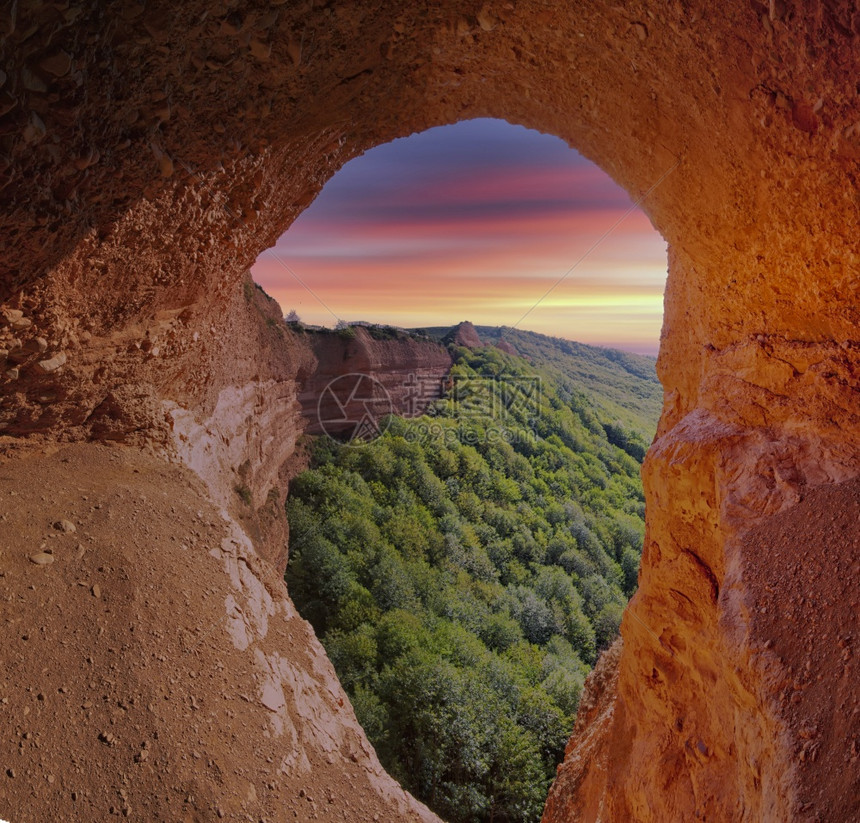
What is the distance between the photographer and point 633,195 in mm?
4543

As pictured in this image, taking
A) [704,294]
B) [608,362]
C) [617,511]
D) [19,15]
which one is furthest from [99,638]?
[608,362]

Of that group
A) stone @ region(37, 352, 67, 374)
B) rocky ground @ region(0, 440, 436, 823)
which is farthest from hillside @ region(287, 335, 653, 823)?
stone @ region(37, 352, 67, 374)

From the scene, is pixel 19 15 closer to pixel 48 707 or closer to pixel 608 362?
pixel 48 707

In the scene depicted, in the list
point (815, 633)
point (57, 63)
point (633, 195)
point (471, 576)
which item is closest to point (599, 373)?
point (471, 576)

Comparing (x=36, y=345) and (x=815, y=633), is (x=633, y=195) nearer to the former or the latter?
(x=815, y=633)

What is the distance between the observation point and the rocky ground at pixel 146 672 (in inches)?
120

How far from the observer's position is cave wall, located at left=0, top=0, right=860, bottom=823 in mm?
2318

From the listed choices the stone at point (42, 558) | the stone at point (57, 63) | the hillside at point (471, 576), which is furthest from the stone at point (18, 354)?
the hillside at point (471, 576)

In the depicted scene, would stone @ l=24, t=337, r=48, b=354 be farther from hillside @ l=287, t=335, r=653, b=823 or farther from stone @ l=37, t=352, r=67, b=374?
hillside @ l=287, t=335, r=653, b=823

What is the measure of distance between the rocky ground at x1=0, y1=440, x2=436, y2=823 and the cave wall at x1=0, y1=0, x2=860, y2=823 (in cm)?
81

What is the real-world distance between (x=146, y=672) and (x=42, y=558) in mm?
1100

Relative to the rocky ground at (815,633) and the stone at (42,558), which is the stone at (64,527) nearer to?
the stone at (42,558)

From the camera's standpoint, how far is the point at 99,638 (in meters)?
3.48

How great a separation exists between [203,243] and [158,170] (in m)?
1.15
